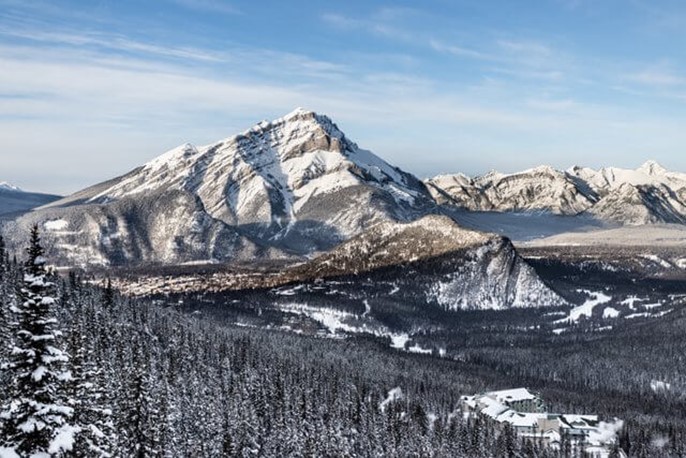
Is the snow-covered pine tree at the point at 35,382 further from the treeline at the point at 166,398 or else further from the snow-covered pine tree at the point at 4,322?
the snow-covered pine tree at the point at 4,322

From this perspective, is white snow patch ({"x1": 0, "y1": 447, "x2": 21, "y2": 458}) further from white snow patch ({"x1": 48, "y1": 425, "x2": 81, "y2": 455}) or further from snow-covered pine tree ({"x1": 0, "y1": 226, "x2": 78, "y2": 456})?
white snow patch ({"x1": 48, "y1": 425, "x2": 81, "y2": 455})

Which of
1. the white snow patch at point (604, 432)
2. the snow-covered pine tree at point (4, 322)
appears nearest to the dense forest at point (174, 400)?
the snow-covered pine tree at point (4, 322)

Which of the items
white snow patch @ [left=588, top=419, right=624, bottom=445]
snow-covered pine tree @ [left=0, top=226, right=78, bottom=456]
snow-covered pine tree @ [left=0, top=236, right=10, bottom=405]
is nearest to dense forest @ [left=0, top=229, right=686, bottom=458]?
snow-covered pine tree @ [left=0, top=226, right=78, bottom=456]

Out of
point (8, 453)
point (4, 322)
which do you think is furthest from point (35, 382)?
point (4, 322)

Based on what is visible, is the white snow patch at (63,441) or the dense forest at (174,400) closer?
the white snow patch at (63,441)

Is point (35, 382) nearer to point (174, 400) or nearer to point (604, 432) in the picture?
point (174, 400)

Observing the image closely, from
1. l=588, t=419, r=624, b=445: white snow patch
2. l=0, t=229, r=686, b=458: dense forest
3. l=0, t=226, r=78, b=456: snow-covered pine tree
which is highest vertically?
l=0, t=226, r=78, b=456: snow-covered pine tree

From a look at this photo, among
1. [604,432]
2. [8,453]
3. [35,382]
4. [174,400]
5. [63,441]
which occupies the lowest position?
[604,432]
